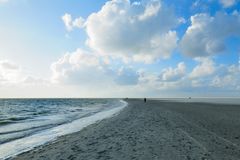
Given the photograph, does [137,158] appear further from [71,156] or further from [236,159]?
[236,159]

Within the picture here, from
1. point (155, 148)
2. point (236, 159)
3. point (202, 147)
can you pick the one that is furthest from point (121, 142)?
point (236, 159)

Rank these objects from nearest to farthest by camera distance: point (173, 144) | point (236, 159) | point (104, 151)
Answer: point (236, 159) < point (104, 151) < point (173, 144)

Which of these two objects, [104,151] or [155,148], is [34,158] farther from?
[155,148]

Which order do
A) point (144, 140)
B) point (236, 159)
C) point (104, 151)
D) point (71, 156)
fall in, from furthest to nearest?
point (144, 140) → point (104, 151) → point (71, 156) → point (236, 159)

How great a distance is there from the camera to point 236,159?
8500 millimetres

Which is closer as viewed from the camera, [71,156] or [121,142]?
[71,156]

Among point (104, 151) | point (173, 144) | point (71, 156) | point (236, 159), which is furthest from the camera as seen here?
point (173, 144)

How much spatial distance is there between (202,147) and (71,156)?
5.63 meters

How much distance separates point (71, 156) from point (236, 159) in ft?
20.3

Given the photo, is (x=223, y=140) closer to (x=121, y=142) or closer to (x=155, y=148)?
(x=155, y=148)

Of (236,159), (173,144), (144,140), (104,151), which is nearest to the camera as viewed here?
(236,159)

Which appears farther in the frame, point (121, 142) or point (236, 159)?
point (121, 142)

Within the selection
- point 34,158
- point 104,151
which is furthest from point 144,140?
point 34,158

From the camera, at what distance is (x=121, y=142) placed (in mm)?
11516
